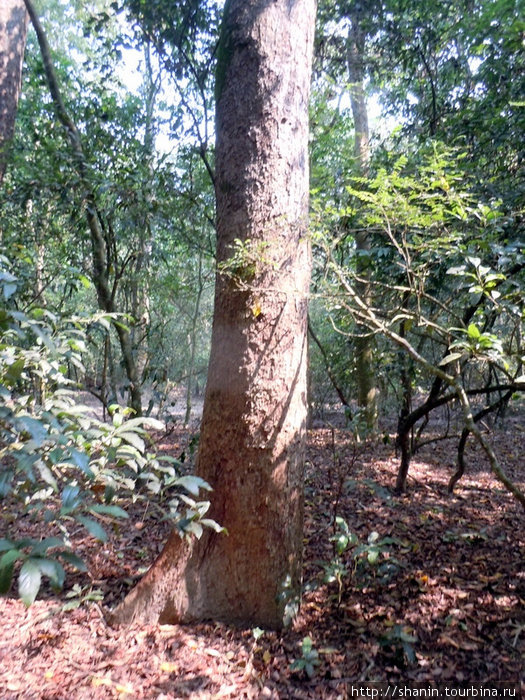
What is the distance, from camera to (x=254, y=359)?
2.72m

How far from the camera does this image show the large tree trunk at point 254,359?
270 centimetres

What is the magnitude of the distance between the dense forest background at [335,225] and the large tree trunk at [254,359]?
0.18 metres

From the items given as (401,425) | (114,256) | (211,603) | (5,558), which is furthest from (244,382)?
(114,256)

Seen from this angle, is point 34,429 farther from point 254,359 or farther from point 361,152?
point 361,152

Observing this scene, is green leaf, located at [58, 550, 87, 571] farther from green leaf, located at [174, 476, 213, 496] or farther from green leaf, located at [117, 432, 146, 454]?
green leaf, located at [174, 476, 213, 496]

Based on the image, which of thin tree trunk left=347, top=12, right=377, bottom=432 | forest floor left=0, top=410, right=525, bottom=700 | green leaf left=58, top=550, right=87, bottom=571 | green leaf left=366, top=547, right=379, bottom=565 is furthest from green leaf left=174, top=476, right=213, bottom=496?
thin tree trunk left=347, top=12, right=377, bottom=432

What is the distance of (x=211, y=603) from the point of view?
275 cm

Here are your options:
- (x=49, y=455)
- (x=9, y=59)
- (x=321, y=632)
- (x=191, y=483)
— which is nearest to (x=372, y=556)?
(x=321, y=632)

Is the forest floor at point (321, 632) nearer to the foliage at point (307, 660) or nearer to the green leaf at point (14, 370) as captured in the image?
the foliage at point (307, 660)

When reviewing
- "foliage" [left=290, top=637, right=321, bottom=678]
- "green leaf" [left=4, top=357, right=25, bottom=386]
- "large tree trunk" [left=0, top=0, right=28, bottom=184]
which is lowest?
"foliage" [left=290, top=637, right=321, bottom=678]

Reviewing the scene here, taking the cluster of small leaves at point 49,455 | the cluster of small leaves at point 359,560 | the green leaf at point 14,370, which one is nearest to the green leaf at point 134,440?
the cluster of small leaves at point 49,455

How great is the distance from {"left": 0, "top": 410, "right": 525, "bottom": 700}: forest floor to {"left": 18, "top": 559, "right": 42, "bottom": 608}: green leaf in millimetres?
1135

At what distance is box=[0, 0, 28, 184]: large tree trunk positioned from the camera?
16.9 ft

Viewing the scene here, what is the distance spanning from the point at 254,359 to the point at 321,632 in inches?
65.3
